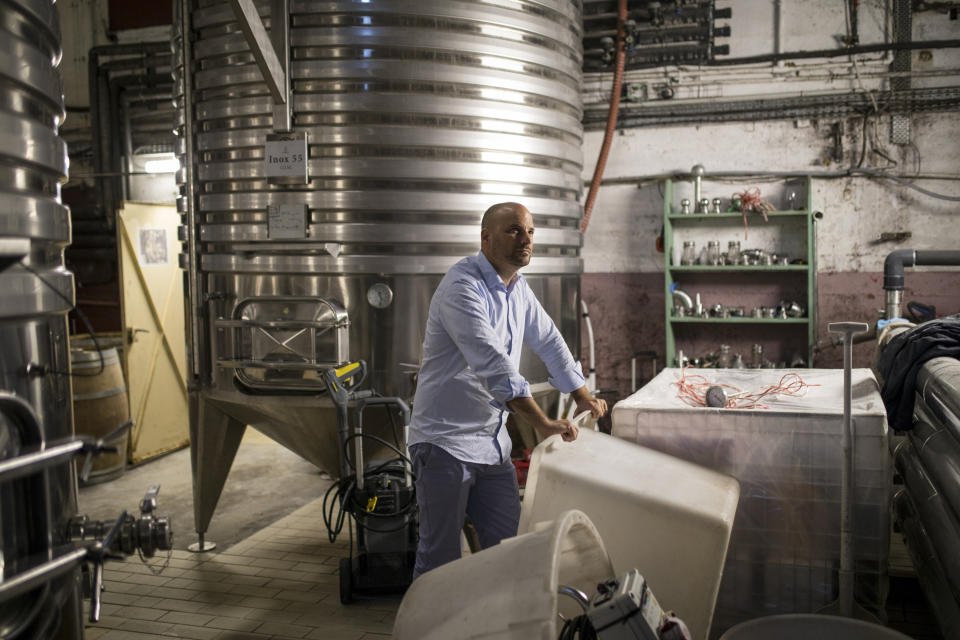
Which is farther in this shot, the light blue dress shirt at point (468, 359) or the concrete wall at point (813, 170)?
the concrete wall at point (813, 170)

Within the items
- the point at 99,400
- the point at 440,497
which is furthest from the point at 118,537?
the point at 99,400

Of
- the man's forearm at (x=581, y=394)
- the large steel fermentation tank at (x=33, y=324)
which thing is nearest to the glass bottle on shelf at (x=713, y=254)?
the man's forearm at (x=581, y=394)

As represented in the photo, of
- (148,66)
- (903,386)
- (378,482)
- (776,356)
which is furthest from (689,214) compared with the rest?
(148,66)

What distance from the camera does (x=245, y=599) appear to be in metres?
3.78

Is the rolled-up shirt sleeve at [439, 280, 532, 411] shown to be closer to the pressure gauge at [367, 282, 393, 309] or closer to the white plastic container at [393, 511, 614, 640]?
the white plastic container at [393, 511, 614, 640]

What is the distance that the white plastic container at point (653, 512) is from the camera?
2.47 m

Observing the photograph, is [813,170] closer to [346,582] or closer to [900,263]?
[900,263]

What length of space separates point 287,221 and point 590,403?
5.44ft

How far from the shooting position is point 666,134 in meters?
6.68

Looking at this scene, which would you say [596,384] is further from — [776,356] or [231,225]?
[231,225]

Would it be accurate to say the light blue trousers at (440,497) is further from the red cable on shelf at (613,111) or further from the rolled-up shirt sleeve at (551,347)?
the red cable on shelf at (613,111)

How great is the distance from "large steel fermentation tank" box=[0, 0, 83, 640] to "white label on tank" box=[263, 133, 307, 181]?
1860 mm

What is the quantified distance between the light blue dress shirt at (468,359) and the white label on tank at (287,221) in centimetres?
100

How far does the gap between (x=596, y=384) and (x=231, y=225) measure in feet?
13.1
